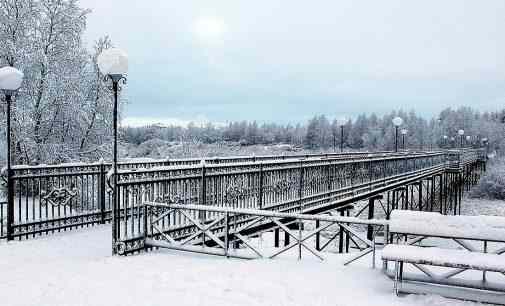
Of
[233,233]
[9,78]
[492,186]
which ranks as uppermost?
[9,78]

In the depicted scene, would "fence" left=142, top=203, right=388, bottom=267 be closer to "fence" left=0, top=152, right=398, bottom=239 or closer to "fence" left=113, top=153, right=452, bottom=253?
"fence" left=113, top=153, right=452, bottom=253

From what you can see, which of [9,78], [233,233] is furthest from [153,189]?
[9,78]

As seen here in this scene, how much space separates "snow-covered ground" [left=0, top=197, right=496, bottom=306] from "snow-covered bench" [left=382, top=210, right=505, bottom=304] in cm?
44

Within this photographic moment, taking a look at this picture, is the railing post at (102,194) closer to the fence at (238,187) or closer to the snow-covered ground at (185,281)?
the fence at (238,187)

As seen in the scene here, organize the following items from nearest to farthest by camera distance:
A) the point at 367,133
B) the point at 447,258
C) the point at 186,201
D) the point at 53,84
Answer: the point at 447,258, the point at 186,201, the point at 53,84, the point at 367,133

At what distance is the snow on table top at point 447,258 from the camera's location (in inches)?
215

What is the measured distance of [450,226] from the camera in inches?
247

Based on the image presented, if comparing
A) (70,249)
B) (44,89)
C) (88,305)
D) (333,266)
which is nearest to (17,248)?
(70,249)

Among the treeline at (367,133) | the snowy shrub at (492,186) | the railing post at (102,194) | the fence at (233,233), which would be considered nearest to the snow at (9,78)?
the railing post at (102,194)

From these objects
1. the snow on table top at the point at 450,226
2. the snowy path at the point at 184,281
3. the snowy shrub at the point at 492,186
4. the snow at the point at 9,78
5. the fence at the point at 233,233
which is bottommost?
the snowy shrub at the point at 492,186

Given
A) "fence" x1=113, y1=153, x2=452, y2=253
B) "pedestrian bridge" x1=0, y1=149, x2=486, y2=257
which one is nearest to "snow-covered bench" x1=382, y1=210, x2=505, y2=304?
"pedestrian bridge" x1=0, y1=149, x2=486, y2=257

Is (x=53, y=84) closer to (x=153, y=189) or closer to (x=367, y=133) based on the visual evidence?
(x=153, y=189)

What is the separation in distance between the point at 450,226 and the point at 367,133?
157920 mm

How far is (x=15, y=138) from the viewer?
17.8 m
